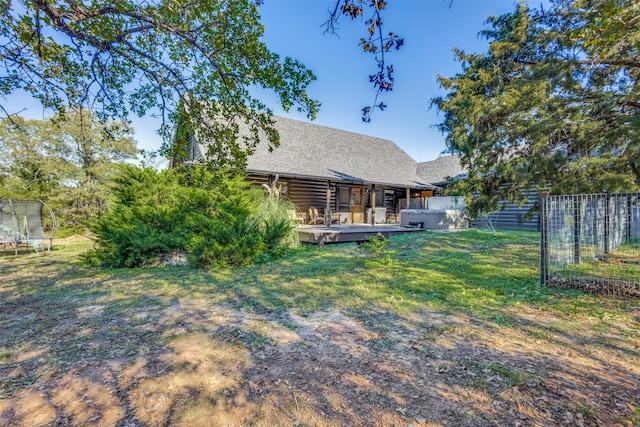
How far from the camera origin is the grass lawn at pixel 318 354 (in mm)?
1893

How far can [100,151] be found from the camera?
675 inches

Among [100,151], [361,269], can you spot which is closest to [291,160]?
[361,269]

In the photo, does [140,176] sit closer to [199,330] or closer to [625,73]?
[199,330]

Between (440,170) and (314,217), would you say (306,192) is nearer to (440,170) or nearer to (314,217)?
(314,217)

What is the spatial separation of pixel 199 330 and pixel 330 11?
324cm

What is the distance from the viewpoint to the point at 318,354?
103 inches

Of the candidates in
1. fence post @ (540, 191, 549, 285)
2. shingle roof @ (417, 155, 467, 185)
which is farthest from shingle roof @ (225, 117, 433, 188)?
fence post @ (540, 191, 549, 285)

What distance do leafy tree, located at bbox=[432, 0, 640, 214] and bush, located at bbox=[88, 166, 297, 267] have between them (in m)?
5.21

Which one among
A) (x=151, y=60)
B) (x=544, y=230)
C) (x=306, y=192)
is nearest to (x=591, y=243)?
(x=544, y=230)

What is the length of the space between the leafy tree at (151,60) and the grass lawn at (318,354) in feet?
7.32

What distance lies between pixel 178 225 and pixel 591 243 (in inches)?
312

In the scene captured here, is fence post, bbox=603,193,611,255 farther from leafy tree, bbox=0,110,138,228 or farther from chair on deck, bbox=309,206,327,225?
leafy tree, bbox=0,110,138,228

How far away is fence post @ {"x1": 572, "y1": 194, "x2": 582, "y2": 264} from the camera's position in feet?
14.6

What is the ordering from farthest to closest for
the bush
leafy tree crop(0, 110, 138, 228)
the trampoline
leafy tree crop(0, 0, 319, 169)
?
leafy tree crop(0, 110, 138, 228) < the trampoline < the bush < leafy tree crop(0, 0, 319, 169)
